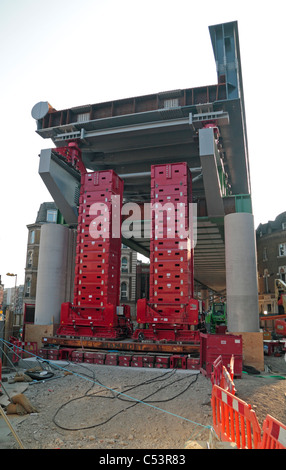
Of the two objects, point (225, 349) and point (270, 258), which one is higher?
Answer: point (270, 258)

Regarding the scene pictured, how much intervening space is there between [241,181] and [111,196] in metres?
9.93

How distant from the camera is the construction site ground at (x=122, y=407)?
5.43 metres

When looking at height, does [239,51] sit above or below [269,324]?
above

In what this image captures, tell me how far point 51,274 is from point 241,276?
8.53 metres

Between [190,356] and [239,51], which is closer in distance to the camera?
[190,356]

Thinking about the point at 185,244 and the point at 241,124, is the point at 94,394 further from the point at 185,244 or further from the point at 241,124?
the point at 241,124

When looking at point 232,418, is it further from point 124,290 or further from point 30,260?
point 124,290

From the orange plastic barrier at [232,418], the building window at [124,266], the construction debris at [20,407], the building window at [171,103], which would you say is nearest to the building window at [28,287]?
the building window at [124,266]

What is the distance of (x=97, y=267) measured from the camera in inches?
557

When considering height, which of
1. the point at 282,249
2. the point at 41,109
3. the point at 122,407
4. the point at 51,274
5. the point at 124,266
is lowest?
the point at 122,407

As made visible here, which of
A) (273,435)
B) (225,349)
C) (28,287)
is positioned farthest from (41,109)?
(28,287)

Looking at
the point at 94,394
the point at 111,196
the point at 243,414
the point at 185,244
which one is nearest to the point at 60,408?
the point at 94,394

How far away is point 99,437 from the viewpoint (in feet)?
18.3

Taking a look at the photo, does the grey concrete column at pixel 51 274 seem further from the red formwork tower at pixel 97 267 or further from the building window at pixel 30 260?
the building window at pixel 30 260
